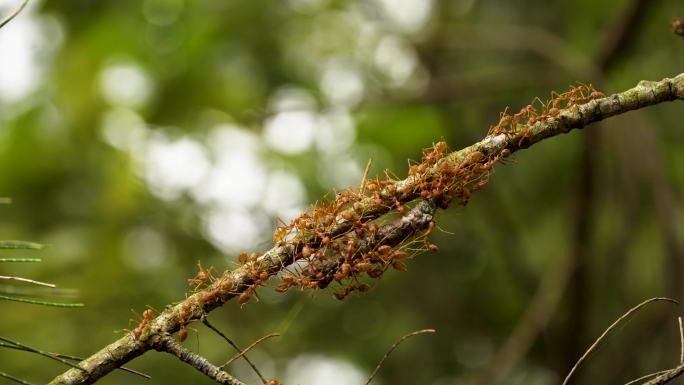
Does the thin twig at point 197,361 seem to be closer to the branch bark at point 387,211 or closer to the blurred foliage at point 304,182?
the branch bark at point 387,211

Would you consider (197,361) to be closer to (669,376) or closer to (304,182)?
(669,376)

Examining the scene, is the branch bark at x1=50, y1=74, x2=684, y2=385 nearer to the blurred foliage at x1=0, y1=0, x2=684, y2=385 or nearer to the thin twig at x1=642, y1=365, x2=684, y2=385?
the thin twig at x1=642, y1=365, x2=684, y2=385

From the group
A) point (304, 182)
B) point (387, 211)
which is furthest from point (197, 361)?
point (304, 182)

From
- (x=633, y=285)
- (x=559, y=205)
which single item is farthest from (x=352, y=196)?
(x=559, y=205)

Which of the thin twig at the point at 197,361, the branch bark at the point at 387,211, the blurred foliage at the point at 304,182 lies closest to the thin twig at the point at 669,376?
the branch bark at the point at 387,211

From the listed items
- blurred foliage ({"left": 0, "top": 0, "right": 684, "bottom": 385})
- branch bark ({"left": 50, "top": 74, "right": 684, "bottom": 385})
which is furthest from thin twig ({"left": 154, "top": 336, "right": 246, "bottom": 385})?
blurred foliage ({"left": 0, "top": 0, "right": 684, "bottom": 385})

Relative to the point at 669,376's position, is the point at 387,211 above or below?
above

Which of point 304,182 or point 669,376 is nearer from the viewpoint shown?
point 669,376
